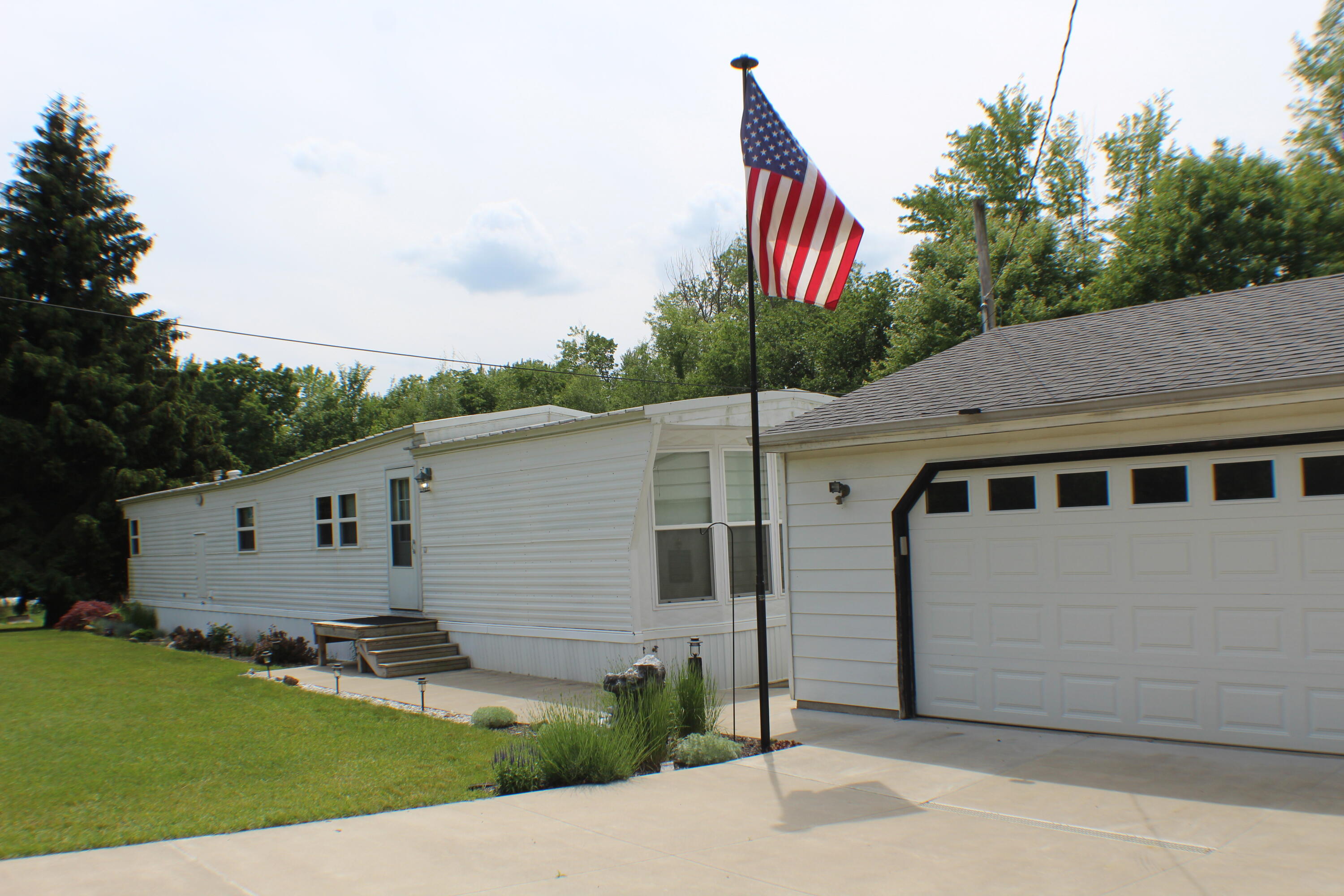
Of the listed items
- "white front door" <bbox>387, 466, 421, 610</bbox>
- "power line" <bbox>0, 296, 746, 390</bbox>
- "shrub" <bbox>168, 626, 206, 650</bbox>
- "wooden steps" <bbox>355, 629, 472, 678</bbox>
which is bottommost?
"shrub" <bbox>168, 626, 206, 650</bbox>

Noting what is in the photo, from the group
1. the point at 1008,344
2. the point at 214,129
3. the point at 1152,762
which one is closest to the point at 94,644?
the point at 214,129

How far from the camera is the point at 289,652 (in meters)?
14.6

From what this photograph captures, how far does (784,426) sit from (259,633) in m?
13.0

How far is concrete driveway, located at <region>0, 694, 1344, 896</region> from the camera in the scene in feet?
14.1

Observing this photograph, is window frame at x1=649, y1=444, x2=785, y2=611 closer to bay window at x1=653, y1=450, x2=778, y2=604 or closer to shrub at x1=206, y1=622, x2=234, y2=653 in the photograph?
bay window at x1=653, y1=450, x2=778, y2=604

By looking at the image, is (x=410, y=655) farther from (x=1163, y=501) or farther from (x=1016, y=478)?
(x=1163, y=501)

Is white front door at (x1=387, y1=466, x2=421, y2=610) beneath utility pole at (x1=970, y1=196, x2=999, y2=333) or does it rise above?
beneath

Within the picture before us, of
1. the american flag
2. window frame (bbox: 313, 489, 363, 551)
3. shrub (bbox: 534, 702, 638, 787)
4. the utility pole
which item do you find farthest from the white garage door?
window frame (bbox: 313, 489, 363, 551)

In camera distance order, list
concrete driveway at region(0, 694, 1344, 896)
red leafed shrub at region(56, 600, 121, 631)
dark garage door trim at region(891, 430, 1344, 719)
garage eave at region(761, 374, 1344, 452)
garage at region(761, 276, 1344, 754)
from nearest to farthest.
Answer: concrete driveway at region(0, 694, 1344, 896) < garage eave at region(761, 374, 1344, 452) < garage at region(761, 276, 1344, 754) < dark garage door trim at region(891, 430, 1344, 719) < red leafed shrub at region(56, 600, 121, 631)

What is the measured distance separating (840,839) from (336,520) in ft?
42.3

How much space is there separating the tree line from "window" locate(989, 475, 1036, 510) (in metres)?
16.0

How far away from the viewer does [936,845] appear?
480cm

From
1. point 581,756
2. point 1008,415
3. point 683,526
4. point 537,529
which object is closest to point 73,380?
point 537,529

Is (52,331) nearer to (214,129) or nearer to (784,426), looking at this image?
(214,129)
